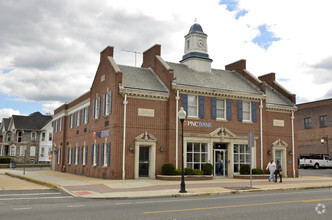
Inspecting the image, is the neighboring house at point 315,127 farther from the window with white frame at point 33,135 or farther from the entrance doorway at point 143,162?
the window with white frame at point 33,135

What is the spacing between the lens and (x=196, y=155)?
26.8 meters

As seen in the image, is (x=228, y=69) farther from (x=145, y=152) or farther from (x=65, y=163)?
(x=65, y=163)

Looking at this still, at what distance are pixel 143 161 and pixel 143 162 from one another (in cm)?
7

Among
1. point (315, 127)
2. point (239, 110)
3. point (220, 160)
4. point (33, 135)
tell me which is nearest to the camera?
point (220, 160)

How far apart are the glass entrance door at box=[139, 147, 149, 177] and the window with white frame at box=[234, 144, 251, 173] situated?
7.42 m

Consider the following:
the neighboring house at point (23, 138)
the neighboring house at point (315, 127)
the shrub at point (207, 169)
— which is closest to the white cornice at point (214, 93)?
the shrub at point (207, 169)

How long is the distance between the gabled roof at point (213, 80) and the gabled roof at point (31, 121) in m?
43.6

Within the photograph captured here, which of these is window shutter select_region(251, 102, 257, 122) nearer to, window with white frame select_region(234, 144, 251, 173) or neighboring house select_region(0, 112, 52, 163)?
window with white frame select_region(234, 144, 251, 173)

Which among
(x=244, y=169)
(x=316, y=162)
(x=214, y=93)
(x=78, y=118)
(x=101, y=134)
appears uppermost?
(x=214, y=93)

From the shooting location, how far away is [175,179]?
24047mm

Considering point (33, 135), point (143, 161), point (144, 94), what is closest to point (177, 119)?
point (144, 94)

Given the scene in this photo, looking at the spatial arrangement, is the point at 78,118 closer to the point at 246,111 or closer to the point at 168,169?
the point at 168,169

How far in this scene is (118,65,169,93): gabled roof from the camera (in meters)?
25.8

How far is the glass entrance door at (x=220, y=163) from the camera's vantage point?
27694 millimetres
